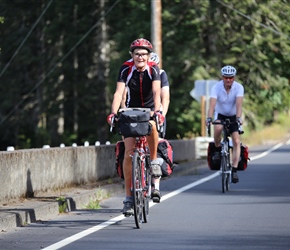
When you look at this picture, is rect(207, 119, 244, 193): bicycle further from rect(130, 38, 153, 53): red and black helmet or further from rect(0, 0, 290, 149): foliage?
rect(0, 0, 290, 149): foliage

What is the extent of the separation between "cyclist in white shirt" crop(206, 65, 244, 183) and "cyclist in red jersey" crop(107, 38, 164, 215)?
191 inches

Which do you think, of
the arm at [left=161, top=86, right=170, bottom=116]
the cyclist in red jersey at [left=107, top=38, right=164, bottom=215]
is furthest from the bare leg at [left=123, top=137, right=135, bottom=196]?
the arm at [left=161, top=86, right=170, bottom=116]

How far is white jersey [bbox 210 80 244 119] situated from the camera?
1836 centimetres

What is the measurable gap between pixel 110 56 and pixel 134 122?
158 ft

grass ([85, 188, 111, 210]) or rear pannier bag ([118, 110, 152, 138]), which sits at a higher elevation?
rear pannier bag ([118, 110, 152, 138])

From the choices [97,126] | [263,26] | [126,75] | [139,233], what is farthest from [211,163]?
[97,126]

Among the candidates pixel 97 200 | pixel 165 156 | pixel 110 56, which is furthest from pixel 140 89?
pixel 110 56

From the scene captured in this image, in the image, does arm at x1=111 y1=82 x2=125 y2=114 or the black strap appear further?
the black strap

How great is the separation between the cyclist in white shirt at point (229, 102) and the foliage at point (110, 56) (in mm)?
22188

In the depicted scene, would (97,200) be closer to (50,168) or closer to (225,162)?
(50,168)

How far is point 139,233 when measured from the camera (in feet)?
39.8

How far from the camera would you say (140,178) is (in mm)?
13047

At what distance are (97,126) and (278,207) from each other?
42.8m

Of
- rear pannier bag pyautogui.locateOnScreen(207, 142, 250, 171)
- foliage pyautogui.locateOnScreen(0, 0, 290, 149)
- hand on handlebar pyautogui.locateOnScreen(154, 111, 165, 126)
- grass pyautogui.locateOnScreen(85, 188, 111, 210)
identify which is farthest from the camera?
foliage pyautogui.locateOnScreen(0, 0, 290, 149)
